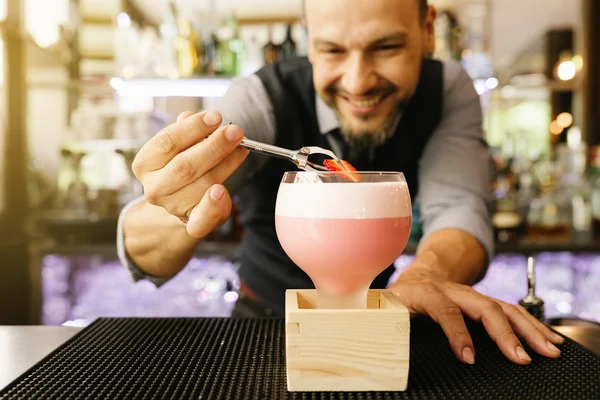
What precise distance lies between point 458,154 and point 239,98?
0.67 metres

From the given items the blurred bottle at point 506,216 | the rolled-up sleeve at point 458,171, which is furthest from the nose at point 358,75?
the blurred bottle at point 506,216

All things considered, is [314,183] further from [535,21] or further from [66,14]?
[535,21]

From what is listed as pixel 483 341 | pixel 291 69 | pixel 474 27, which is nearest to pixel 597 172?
pixel 474 27

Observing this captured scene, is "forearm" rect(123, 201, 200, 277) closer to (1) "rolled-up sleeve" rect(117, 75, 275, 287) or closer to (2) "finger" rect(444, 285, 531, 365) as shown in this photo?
(1) "rolled-up sleeve" rect(117, 75, 275, 287)

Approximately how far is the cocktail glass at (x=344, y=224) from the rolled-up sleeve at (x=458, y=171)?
2.48 ft

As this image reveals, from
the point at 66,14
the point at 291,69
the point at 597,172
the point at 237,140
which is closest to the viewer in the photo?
the point at 237,140

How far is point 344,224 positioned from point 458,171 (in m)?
1.00

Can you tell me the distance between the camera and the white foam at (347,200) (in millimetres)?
726

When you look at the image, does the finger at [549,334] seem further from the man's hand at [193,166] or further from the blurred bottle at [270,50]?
the blurred bottle at [270,50]

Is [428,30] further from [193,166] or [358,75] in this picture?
[193,166]

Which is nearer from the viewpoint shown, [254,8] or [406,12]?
[406,12]

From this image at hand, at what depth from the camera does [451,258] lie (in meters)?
1.35

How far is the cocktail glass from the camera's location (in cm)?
73

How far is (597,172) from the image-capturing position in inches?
132
